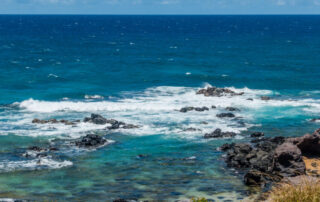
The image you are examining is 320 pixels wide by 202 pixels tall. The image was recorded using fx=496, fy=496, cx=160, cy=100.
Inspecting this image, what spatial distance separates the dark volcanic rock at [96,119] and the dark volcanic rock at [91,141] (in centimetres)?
729

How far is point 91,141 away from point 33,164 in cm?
700

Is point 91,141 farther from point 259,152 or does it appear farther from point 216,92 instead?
point 216,92

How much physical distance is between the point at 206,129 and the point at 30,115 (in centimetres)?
2185

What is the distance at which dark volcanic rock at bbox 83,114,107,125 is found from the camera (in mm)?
54844

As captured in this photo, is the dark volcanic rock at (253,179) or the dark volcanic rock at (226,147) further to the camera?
the dark volcanic rock at (226,147)

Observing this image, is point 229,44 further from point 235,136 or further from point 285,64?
point 235,136

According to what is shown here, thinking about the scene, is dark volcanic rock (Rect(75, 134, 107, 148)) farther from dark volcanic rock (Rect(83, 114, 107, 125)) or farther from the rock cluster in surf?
the rock cluster in surf

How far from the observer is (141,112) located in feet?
201

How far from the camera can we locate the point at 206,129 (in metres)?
52.4

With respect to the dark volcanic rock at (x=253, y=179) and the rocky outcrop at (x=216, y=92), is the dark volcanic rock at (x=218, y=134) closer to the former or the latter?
the dark volcanic rock at (x=253, y=179)

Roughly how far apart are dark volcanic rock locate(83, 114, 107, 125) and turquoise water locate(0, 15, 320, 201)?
137cm

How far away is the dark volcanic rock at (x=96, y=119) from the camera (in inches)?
2159

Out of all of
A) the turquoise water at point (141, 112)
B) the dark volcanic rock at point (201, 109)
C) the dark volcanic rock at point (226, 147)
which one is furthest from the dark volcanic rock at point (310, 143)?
the dark volcanic rock at point (201, 109)

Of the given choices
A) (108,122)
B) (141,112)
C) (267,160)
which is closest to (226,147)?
(267,160)
